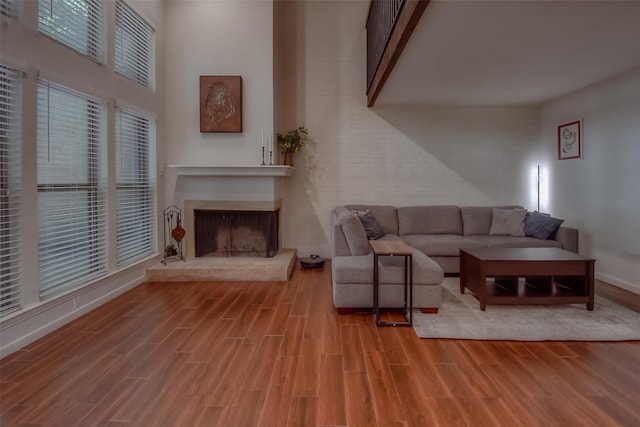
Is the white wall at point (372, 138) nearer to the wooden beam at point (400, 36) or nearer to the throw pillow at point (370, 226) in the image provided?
the throw pillow at point (370, 226)

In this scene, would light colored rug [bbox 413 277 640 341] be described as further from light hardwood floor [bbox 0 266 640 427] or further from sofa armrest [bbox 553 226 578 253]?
sofa armrest [bbox 553 226 578 253]

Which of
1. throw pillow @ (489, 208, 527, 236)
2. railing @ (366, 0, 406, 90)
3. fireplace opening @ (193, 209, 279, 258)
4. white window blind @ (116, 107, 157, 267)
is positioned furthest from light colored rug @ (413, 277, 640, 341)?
white window blind @ (116, 107, 157, 267)

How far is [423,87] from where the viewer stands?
15.0 ft

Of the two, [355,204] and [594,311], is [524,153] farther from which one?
[594,311]

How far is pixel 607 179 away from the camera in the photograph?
4324mm

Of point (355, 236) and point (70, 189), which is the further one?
point (355, 236)

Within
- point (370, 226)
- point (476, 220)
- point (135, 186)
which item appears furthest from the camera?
point (476, 220)

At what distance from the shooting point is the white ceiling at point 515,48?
2.58m

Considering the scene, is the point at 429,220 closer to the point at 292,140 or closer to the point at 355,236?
the point at 355,236

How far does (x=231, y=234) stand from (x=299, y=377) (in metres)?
3.13

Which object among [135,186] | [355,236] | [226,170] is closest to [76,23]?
[135,186]

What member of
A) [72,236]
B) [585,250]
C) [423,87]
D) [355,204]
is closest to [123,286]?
[72,236]

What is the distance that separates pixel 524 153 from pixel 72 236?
6036 mm

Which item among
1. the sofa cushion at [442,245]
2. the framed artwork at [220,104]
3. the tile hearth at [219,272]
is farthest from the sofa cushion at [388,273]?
the framed artwork at [220,104]
